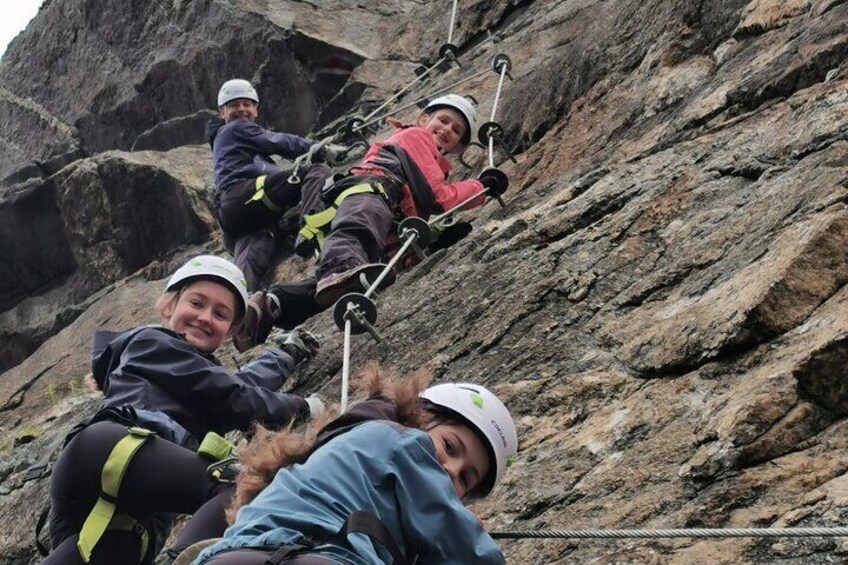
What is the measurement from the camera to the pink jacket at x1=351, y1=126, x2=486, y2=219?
9000mm

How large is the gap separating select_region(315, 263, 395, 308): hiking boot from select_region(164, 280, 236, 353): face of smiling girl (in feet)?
4.53

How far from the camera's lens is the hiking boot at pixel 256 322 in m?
8.38

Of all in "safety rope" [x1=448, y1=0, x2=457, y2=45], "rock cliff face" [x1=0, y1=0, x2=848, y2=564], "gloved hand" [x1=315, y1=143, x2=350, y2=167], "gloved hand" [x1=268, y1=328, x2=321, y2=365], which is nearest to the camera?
"rock cliff face" [x1=0, y1=0, x2=848, y2=564]

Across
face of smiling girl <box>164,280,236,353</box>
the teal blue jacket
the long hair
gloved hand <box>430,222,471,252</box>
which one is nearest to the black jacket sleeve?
face of smiling girl <box>164,280,236,353</box>

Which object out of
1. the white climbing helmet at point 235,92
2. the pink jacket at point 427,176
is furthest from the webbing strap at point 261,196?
the pink jacket at point 427,176

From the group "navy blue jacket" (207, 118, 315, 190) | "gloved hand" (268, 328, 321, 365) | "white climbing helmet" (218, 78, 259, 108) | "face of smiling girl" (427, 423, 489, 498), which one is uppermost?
"white climbing helmet" (218, 78, 259, 108)

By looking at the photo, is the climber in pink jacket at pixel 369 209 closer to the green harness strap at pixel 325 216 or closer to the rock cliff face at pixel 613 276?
the green harness strap at pixel 325 216

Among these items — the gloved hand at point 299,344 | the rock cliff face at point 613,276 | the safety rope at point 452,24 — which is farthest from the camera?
the safety rope at point 452,24

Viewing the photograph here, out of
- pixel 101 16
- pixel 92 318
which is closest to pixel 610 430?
pixel 92 318

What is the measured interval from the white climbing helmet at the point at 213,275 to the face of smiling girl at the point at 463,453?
2.10m

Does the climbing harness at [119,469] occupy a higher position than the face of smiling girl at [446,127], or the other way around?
the face of smiling girl at [446,127]

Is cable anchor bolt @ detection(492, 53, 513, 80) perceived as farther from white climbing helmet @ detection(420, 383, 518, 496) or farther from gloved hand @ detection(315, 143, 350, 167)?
white climbing helmet @ detection(420, 383, 518, 496)

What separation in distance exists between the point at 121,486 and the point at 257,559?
1832 millimetres

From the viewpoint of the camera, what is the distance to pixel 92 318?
13.0 m
